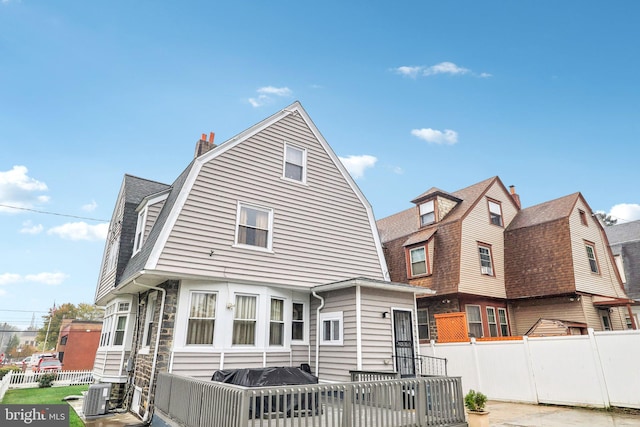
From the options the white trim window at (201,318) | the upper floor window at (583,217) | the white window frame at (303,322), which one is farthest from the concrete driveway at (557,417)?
the upper floor window at (583,217)

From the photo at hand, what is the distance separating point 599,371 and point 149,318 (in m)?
11.9

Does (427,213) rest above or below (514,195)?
below

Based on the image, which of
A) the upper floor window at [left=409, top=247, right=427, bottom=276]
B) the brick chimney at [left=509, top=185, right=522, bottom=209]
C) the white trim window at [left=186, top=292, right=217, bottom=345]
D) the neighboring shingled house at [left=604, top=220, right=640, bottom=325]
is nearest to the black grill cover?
the white trim window at [left=186, top=292, right=217, bottom=345]

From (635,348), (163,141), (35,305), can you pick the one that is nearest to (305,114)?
(163,141)

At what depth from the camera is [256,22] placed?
47.5 ft

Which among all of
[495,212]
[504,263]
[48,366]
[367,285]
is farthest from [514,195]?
[48,366]

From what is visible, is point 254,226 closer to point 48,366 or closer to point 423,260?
point 423,260

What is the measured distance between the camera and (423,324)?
52.5 feet

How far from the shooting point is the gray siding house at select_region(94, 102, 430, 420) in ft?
28.9

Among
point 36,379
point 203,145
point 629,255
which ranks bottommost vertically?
point 36,379

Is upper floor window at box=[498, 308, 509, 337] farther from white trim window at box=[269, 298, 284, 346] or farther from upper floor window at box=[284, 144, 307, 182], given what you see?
upper floor window at box=[284, 144, 307, 182]

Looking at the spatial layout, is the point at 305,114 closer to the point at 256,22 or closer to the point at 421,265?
the point at 256,22

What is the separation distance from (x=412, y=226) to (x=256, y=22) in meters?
12.2

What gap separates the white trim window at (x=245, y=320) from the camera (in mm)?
9211
